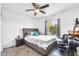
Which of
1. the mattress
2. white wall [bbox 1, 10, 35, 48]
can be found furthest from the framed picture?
white wall [bbox 1, 10, 35, 48]

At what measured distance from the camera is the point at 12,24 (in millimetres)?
1691

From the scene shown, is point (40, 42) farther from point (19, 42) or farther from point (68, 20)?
point (68, 20)

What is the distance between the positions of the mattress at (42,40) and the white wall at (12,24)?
0.16 metres

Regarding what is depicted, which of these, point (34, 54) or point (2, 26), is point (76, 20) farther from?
point (2, 26)

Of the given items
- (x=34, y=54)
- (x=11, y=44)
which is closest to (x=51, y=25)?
(x=34, y=54)

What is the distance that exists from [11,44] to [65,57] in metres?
0.72

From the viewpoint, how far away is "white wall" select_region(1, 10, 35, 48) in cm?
169

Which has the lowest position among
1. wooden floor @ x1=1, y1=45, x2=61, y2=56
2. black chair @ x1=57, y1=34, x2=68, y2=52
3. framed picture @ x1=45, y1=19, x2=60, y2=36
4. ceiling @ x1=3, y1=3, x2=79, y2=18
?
wooden floor @ x1=1, y1=45, x2=61, y2=56

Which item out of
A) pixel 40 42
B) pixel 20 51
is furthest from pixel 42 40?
pixel 20 51

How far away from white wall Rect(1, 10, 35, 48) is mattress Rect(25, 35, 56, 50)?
16 centimetres

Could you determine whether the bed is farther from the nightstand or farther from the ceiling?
the ceiling

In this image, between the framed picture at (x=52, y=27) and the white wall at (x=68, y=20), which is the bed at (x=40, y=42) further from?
the white wall at (x=68, y=20)

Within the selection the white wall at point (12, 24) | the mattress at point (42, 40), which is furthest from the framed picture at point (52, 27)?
the white wall at point (12, 24)

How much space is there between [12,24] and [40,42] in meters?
0.43
